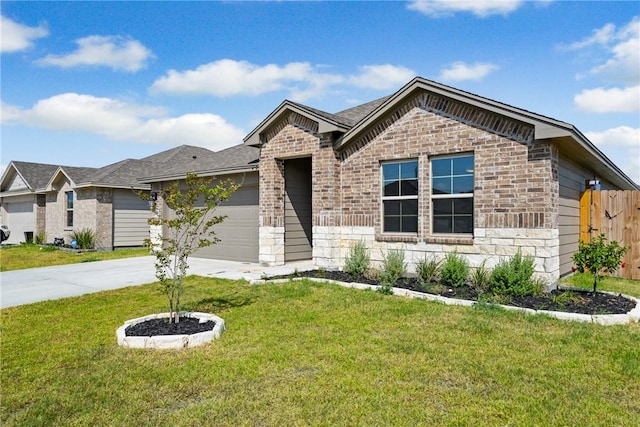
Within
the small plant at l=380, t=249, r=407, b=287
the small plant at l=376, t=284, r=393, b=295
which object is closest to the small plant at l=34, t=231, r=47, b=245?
the small plant at l=380, t=249, r=407, b=287

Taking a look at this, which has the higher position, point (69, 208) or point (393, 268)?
point (69, 208)

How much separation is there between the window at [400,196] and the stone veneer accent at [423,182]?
0.19m

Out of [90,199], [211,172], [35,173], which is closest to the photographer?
[211,172]

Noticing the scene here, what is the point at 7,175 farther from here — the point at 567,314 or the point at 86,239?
the point at 567,314

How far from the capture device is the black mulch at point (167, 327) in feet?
17.7

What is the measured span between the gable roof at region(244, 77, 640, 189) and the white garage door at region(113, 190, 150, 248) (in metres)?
10.7

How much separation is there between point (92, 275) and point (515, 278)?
10.7m

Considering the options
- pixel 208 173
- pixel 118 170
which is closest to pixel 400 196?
pixel 208 173

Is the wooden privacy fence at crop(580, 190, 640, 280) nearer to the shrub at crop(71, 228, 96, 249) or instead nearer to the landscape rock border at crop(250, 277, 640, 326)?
the landscape rock border at crop(250, 277, 640, 326)

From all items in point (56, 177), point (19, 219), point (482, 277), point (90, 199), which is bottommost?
point (482, 277)

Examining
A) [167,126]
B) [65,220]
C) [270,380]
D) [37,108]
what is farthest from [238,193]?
[167,126]

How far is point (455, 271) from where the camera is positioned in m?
8.45

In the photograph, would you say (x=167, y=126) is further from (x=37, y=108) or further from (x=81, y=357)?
(x=81, y=357)

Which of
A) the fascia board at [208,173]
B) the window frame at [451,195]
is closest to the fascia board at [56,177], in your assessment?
the fascia board at [208,173]
